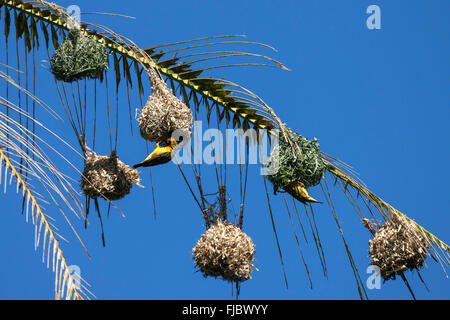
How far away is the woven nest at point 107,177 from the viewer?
5.12 metres

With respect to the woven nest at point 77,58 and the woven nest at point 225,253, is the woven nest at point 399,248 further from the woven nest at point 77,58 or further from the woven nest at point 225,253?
the woven nest at point 77,58

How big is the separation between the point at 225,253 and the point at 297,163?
753 millimetres

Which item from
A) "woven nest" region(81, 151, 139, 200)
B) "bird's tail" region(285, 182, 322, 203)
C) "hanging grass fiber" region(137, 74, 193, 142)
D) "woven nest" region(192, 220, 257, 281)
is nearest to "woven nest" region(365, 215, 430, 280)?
"bird's tail" region(285, 182, 322, 203)

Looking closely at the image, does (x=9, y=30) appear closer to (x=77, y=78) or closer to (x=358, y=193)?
(x=77, y=78)

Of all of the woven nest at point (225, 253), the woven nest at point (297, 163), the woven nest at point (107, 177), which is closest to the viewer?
the woven nest at point (225, 253)

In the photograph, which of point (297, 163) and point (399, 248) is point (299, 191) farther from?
point (399, 248)

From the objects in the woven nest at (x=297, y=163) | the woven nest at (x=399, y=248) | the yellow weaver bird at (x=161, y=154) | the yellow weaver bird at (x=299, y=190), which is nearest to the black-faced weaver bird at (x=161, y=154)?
the yellow weaver bird at (x=161, y=154)

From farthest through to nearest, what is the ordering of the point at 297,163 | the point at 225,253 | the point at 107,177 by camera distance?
the point at 107,177 < the point at 297,163 < the point at 225,253

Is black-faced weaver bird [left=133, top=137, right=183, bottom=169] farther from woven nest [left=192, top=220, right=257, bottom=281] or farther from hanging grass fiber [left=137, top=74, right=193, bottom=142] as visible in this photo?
woven nest [left=192, top=220, right=257, bottom=281]

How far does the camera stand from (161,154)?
182 inches

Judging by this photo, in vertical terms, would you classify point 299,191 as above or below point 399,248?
above

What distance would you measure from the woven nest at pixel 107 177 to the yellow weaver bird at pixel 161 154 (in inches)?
20.7

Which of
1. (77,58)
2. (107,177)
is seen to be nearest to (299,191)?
(107,177)

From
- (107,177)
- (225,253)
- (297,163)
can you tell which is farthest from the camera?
(107,177)
